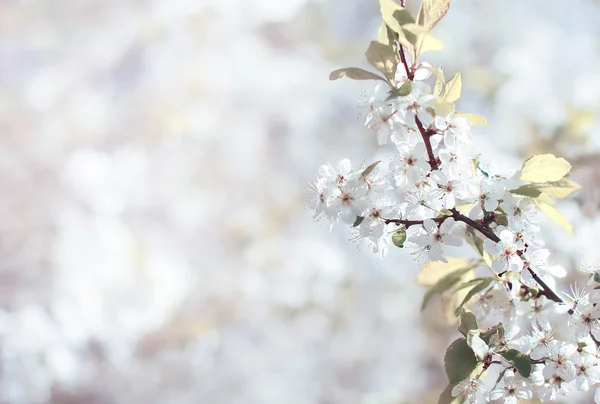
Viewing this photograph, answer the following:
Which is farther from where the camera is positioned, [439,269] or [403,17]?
[439,269]

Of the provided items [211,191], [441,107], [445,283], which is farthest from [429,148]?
[211,191]

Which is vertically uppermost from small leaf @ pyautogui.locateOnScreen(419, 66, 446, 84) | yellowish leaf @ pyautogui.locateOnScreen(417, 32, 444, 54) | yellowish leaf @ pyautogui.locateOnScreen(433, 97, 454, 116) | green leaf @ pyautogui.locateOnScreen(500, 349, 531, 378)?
yellowish leaf @ pyautogui.locateOnScreen(417, 32, 444, 54)

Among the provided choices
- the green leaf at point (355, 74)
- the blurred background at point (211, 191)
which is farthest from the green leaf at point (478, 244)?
the blurred background at point (211, 191)

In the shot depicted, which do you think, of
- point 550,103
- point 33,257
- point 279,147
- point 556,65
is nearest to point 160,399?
point 33,257

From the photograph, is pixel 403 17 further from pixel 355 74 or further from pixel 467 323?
pixel 467 323

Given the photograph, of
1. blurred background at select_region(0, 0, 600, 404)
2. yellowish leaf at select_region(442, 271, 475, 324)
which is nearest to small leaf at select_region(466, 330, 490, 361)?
yellowish leaf at select_region(442, 271, 475, 324)

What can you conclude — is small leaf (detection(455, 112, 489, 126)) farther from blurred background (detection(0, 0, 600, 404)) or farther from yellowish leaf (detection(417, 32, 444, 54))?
blurred background (detection(0, 0, 600, 404))
